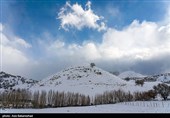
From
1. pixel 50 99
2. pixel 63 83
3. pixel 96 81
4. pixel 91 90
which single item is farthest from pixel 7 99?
pixel 96 81

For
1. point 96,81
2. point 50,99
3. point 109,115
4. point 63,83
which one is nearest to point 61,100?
point 50,99

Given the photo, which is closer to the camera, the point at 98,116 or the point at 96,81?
the point at 98,116

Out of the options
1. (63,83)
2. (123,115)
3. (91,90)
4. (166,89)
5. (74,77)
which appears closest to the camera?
(123,115)

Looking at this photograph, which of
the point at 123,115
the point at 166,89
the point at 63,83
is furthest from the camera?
the point at 63,83

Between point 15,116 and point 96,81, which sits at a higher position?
point 96,81

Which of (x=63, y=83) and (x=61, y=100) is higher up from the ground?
(x=63, y=83)

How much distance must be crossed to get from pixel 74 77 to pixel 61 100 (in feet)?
300

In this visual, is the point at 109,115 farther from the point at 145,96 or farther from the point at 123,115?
the point at 145,96

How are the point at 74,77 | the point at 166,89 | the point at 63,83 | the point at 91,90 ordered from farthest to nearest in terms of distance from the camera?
the point at 74,77, the point at 63,83, the point at 91,90, the point at 166,89

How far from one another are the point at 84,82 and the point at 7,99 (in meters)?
88.2

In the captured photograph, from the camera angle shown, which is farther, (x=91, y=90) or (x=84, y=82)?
(x=84, y=82)

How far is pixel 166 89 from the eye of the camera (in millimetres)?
103062

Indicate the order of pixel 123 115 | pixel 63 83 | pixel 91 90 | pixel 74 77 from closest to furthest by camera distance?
pixel 123 115 < pixel 91 90 < pixel 63 83 < pixel 74 77

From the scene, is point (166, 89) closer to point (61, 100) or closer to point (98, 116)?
point (61, 100)
